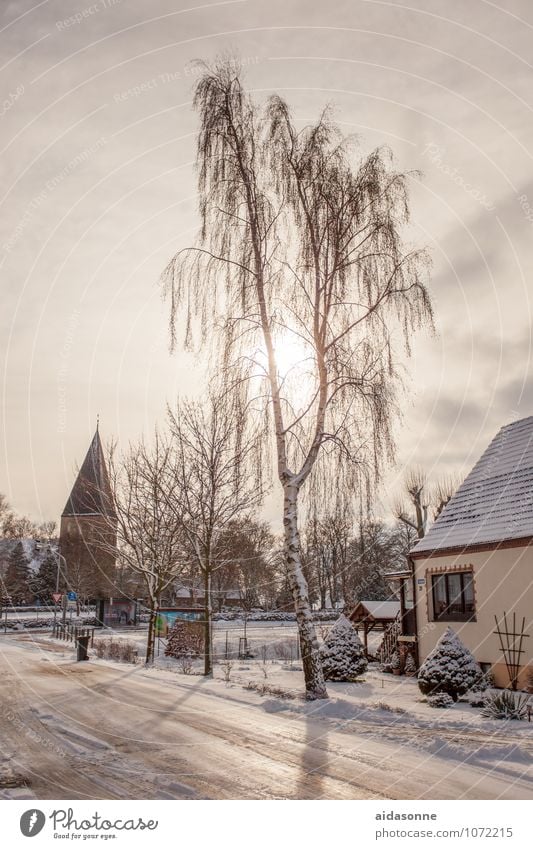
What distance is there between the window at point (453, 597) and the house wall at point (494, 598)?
0.20 meters

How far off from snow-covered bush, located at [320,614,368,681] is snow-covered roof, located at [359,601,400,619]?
826 cm

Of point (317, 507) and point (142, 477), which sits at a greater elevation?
point (142, 477)

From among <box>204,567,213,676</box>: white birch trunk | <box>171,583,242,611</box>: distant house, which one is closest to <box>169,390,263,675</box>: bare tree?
<box>204,567,213,676</box>: white birch trunk

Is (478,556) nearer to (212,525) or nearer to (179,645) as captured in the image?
(212,525)

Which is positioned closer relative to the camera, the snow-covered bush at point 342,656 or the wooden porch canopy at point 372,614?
the snow-covered bush at point 342,656

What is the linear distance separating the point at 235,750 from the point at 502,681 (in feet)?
35.6

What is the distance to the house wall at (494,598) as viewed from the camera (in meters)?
15.5

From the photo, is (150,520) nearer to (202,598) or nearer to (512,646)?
(512,646)

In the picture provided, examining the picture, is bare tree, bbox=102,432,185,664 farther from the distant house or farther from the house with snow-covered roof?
the distant house

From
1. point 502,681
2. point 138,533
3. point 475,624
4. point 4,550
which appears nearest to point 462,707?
point 502,681

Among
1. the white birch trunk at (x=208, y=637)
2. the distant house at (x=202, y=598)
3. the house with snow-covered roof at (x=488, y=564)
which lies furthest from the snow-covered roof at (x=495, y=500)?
the distant house at (x=202, y=598)

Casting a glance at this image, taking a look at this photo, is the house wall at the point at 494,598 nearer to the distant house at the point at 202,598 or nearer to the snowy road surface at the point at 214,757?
the snowy road surface at the point at 214,757

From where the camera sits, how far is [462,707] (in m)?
12.9

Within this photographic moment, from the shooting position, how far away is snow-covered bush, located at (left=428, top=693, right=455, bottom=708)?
42.7 ft
